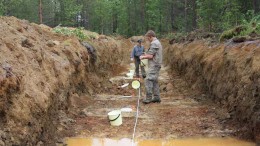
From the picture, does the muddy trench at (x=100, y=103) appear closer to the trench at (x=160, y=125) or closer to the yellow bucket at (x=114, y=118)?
the trench at (x=160, y=125)

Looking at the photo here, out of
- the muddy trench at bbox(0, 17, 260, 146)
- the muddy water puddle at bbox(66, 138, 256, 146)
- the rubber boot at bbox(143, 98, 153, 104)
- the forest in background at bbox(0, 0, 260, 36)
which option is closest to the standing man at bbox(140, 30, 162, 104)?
the rubber boot at bbox(143, 98, 153, 104)

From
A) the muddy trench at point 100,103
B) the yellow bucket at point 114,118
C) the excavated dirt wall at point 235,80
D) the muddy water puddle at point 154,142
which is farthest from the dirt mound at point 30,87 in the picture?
the excavated dirt wall at point 235,80

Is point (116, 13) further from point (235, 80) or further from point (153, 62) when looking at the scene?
point (235, 80)

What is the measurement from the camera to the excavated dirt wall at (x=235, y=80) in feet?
24.1

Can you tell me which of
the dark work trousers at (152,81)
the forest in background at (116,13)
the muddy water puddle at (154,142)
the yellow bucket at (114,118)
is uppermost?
the forest in background at (116,13)

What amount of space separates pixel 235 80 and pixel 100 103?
4.57m

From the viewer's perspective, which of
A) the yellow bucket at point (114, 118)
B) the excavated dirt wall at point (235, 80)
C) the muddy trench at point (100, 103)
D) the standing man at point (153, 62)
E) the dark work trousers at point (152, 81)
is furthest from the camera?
the dark work trousers at point (152, 81)

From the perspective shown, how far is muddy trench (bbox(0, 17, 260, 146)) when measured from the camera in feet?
20.2

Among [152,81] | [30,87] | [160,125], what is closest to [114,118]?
[160,125]

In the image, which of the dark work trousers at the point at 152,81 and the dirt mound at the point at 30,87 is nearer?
the dirt mound at the point at 30,87

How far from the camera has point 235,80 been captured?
9.05 m

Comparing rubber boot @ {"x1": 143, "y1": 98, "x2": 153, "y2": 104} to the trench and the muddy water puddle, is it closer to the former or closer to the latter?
the trench

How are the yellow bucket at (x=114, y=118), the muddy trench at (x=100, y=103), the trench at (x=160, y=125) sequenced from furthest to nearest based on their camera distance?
the yellow bucket at (x=114, y=118)
the trench at (x=160, y=125)
the muddy trench at (x=100, y=103)

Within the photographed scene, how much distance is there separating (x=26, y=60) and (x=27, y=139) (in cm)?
248
